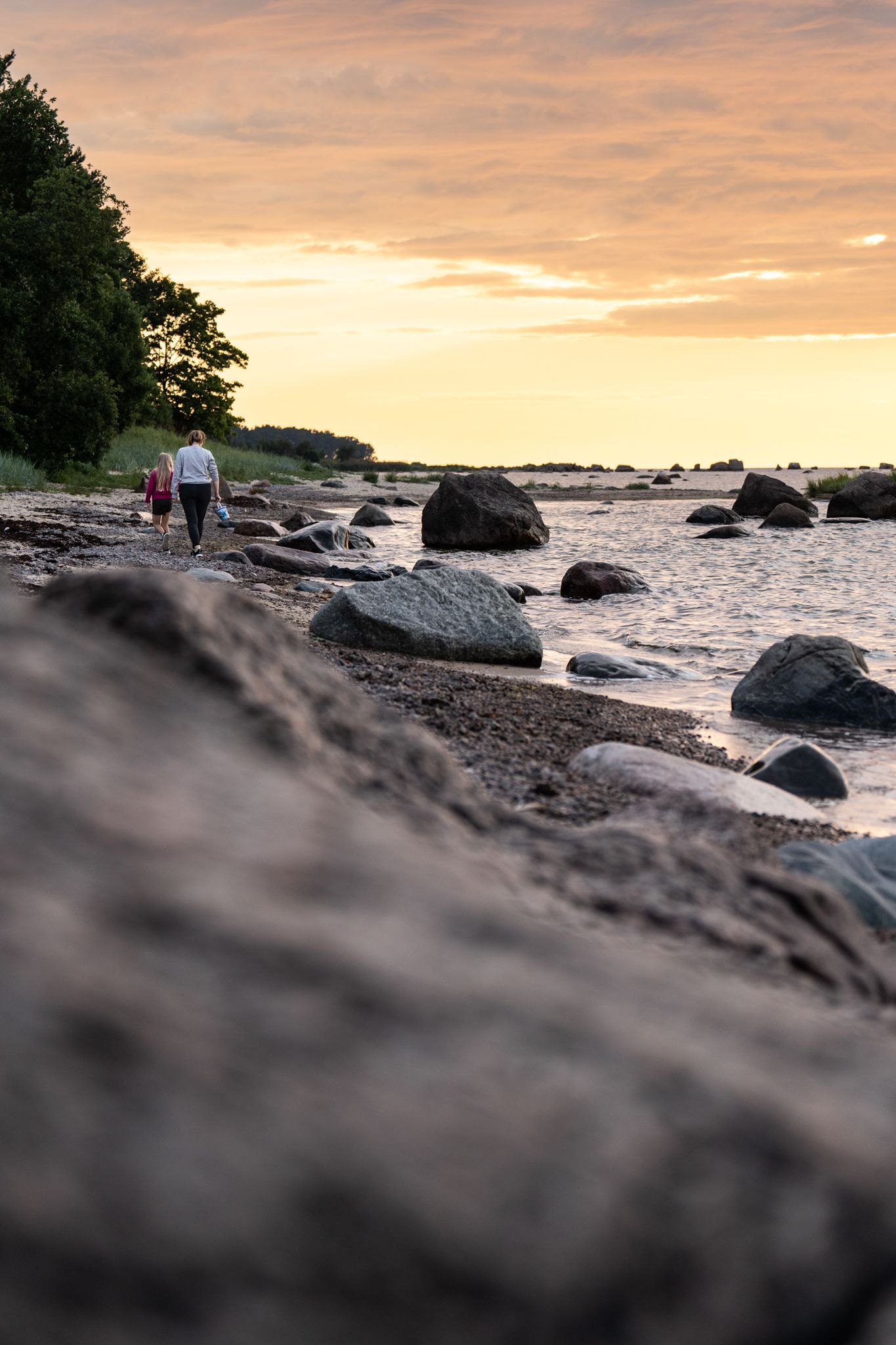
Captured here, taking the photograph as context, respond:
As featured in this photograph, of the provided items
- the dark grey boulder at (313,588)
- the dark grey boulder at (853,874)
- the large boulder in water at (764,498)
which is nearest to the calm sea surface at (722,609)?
the dark grey boulder at (853,874)

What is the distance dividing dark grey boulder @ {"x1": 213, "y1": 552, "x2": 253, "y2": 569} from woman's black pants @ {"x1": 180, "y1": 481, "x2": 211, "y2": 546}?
70 cm

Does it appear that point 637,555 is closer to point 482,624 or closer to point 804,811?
point 482,624

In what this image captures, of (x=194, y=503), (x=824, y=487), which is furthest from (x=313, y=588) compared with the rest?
(x=824, y=487)

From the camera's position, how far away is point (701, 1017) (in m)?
1.22

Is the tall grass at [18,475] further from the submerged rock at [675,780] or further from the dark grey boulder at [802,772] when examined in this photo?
the submerged rock at [675,780]

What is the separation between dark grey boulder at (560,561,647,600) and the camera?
53.7 feet

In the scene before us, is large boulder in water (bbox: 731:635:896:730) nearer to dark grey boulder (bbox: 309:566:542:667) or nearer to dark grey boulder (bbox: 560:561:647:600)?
dark grey boulder (bbox: 309:566:542:667)

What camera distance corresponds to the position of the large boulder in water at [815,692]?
26.9 ft

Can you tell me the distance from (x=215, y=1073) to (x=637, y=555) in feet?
78.9

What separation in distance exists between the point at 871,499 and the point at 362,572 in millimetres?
27975

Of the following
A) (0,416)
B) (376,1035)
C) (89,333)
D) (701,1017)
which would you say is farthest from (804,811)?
(89,333)

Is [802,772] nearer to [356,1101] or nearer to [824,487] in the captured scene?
[356,1101]

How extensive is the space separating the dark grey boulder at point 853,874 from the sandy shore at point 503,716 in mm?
163

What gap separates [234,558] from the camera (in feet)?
52.6
